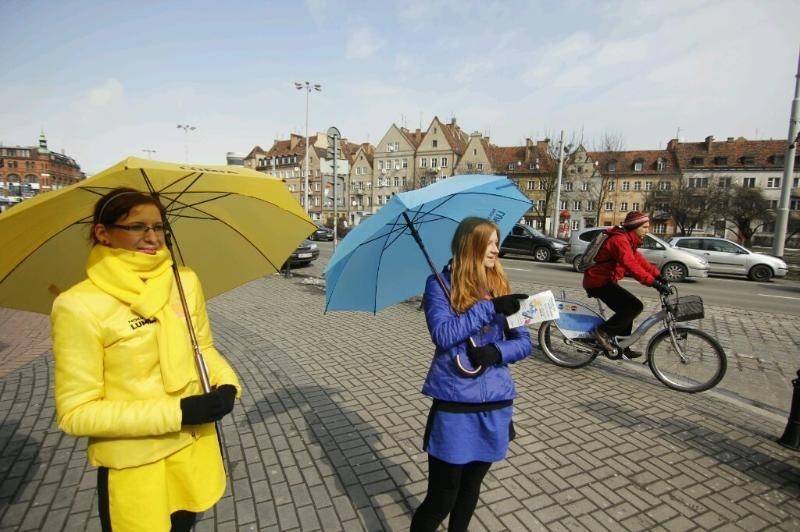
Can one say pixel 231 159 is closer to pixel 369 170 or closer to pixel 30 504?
pixel 30 504

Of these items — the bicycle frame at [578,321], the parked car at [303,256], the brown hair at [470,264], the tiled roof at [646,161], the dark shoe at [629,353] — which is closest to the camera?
the brown hair at [470,264]

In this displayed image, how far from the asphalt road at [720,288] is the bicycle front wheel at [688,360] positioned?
666 centimetres

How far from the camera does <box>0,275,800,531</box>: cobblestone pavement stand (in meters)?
2.73

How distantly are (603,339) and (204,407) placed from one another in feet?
15.8

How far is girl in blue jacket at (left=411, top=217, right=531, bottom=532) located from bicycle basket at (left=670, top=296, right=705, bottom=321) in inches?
142

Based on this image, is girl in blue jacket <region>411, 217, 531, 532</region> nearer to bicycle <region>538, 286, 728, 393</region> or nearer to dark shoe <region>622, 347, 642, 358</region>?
bicycle <region>538, 286, 728, 393</region>

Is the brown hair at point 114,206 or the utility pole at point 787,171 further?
the utility pole at point 787,171

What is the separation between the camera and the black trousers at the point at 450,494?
2.01 metres

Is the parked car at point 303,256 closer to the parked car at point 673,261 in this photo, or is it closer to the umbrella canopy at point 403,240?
the parked car at point 673,261

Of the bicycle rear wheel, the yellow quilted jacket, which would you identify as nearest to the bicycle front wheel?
the bicycle rear wheel

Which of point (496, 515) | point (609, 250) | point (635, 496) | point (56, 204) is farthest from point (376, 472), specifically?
point (609, 250)

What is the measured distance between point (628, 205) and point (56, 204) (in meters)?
61.0

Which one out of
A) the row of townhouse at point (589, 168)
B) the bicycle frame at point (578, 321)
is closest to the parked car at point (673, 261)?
the bicycle frame at point (578, 321)

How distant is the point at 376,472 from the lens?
316 cm
